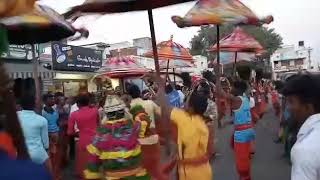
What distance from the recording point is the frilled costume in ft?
15.8

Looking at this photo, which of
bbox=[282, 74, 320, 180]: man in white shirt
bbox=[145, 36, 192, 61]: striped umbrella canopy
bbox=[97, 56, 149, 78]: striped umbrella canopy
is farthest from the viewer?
bbox=[145, 36, 192, 61]: striped umbrella canopy

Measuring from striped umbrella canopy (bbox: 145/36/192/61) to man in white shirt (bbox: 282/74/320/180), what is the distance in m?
10.4

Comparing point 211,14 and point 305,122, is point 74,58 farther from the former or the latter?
point 305,122

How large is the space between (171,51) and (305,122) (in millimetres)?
11071

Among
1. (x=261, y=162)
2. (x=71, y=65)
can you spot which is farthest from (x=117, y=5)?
(x=71, y=65)

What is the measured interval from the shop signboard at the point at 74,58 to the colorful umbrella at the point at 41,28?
16303 mm

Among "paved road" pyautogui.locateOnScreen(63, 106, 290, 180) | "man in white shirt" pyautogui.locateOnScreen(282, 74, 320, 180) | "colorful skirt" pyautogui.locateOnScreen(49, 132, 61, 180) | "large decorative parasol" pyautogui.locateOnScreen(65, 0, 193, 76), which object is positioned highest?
"large decorative parasol" pyautogui.locateOnScreen(65, 0, 193, 76)

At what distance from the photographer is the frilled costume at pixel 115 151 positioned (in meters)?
4.82

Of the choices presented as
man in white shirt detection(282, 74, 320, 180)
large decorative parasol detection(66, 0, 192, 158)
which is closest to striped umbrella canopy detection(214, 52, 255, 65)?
large decorative parasol detection(66, 0, 192, 158)

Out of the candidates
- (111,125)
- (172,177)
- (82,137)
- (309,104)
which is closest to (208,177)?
(172,177)

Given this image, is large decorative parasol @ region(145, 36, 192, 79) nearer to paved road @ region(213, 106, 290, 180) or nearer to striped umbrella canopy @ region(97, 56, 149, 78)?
striped umbrella canopy @ region(97, 56, 149, 78)

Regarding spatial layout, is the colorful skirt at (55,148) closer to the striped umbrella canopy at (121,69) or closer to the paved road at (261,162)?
the striped umbrella canopy at (121,69)

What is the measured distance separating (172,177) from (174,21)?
6.05 feet

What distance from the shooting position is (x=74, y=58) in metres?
25.0
